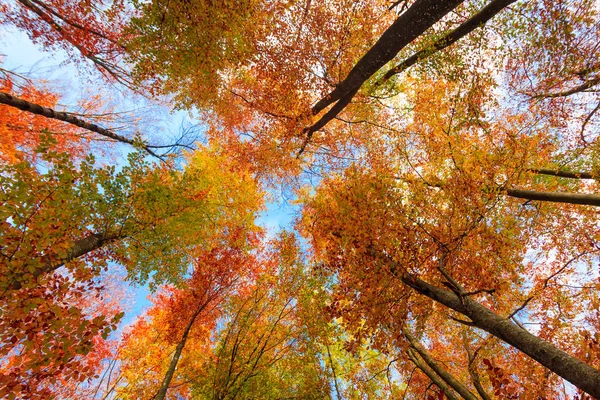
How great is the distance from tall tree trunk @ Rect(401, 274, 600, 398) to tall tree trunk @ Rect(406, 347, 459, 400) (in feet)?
8.31

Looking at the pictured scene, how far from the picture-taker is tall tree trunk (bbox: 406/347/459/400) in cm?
529

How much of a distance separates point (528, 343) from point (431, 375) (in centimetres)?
356

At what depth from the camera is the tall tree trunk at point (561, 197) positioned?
6052mm

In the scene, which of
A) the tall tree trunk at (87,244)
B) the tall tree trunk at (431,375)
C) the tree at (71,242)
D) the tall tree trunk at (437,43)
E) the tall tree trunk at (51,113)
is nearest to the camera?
the tree at (71,242)

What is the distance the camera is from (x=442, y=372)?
18.7 feet

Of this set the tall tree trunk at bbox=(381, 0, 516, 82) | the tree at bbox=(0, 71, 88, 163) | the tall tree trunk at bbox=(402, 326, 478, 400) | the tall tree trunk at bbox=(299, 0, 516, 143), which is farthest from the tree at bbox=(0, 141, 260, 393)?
the tall tree trunk at bbox=(381, 0, 516, 82)

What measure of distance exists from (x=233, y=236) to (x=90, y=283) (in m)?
7.76

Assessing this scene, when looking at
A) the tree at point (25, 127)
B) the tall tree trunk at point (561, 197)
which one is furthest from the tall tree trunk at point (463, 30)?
the tree at point (25, 127)

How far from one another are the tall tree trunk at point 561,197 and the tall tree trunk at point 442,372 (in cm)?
542

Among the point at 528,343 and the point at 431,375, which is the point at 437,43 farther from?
the point at 431,375

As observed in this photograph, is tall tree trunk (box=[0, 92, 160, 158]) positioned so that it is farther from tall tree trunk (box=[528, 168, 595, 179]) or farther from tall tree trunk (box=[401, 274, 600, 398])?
tall tree trunk (box=[528, 168, 595, 179])

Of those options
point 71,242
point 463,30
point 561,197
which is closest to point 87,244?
point 71,242

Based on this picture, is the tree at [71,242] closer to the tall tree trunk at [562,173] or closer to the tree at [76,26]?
the tree at [76,26]

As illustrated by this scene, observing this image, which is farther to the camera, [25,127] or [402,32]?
[25,127]
